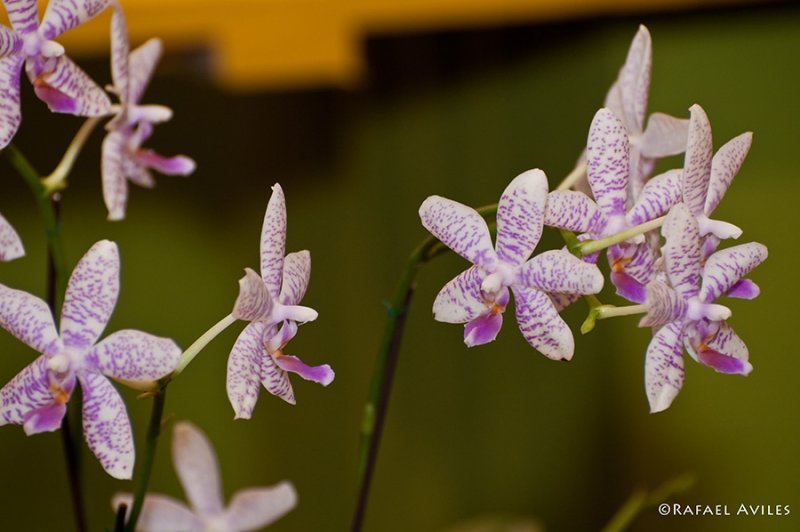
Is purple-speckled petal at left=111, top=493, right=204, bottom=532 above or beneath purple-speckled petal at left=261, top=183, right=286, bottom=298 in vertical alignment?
beneath

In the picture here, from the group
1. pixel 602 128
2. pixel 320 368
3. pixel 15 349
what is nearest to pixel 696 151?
pixel 602 128

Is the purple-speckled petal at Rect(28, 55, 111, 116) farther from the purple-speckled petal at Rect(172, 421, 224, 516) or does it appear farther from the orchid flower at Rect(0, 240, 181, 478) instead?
the purple-speckled petal at Rect(172, 421, 224, 516)

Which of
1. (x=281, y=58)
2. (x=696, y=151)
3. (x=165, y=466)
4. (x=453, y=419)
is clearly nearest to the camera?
(x=696, y=151)

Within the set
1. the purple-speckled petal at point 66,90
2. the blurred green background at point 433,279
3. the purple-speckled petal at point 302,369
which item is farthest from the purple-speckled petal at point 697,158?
the blurred green background at point 433,279

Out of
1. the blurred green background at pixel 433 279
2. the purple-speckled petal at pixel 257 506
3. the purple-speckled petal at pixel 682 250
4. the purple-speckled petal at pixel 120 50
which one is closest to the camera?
the purple-speckled petal at pixel 682 250

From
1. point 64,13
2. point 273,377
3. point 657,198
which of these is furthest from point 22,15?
point 657,198

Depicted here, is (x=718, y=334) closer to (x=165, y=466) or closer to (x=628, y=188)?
(x=628, y=188)

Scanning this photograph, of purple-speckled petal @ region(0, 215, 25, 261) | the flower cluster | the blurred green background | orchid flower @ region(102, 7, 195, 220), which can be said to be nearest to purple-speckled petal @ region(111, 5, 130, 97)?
orchid flower @ region(102, 7, 195, 220)

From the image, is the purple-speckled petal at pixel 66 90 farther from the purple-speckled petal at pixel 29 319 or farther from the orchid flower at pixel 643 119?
the orchid flower at pixel 643 119
